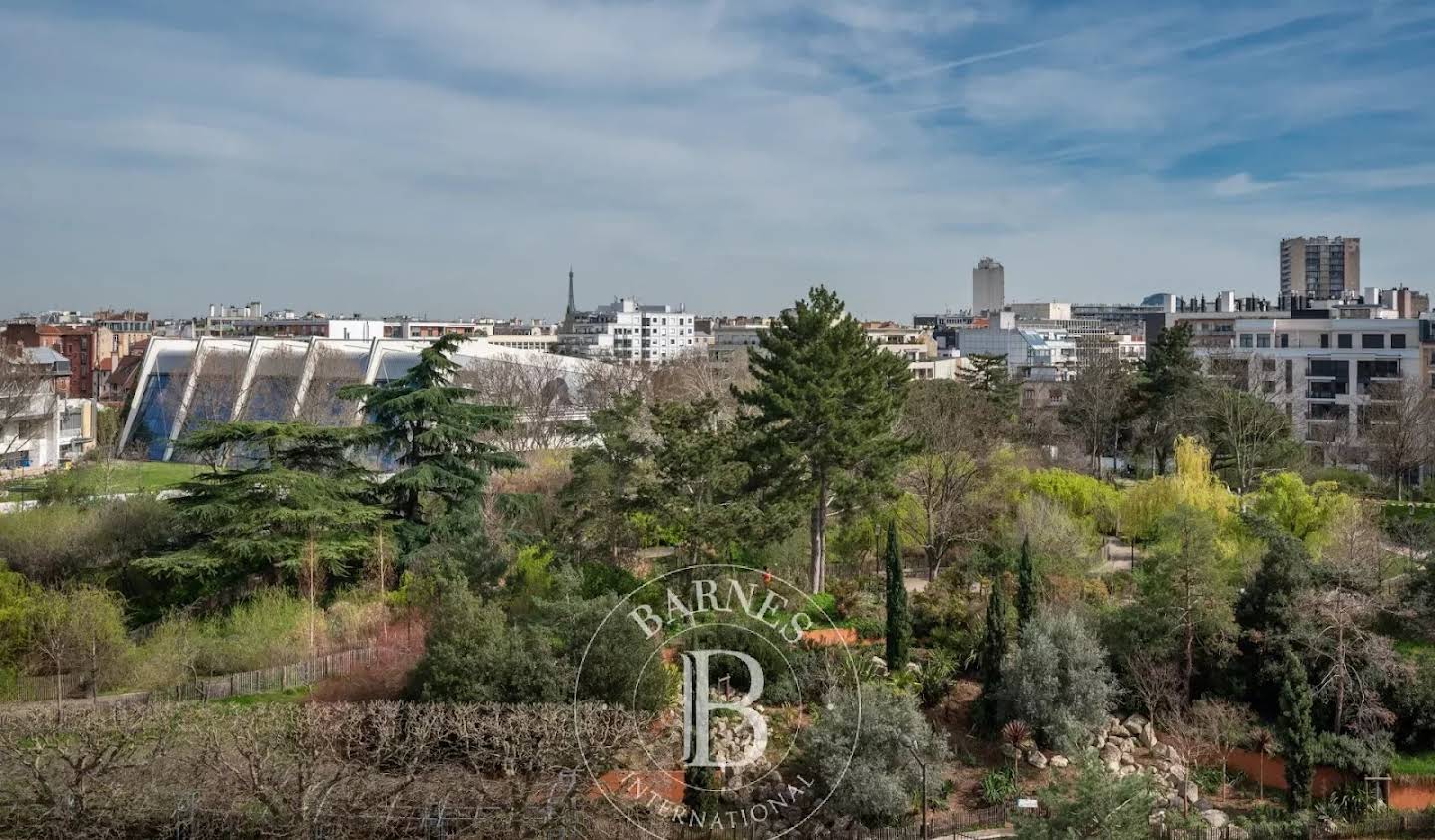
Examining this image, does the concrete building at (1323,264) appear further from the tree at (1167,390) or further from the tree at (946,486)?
the tree at (946,486)

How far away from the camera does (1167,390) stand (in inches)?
1469

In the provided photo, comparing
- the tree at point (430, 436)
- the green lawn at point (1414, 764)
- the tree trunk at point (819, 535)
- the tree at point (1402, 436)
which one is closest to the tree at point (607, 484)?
the tree at point (430, 436)

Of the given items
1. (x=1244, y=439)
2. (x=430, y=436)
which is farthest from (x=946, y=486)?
(x=1244, y=439)

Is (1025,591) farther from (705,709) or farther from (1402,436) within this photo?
(1402,436)

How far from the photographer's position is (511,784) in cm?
1491

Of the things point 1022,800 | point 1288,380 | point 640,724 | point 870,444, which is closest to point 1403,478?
point 1288,380

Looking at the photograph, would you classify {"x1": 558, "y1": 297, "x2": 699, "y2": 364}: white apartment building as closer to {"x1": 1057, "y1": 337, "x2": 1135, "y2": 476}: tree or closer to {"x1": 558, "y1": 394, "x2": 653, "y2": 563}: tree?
{"x1": 1057, "y1": 337, "x2": 1135, "y2": 476}: tree

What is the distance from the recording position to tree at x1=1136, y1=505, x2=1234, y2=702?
19062 mm

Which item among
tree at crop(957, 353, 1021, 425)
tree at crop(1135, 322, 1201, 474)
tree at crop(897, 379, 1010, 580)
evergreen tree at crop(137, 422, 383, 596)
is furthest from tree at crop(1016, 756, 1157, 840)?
tree at crop(957, 353, 1021, 425)

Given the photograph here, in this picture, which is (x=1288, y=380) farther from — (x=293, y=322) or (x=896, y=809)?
(x=293, y=322)

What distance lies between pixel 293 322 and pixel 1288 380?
71.4 m

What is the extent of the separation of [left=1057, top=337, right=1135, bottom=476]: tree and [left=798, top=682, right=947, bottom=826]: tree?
77.6 feet

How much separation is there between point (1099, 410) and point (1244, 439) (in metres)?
5.81

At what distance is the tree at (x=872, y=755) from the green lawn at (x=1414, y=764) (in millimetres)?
6666
